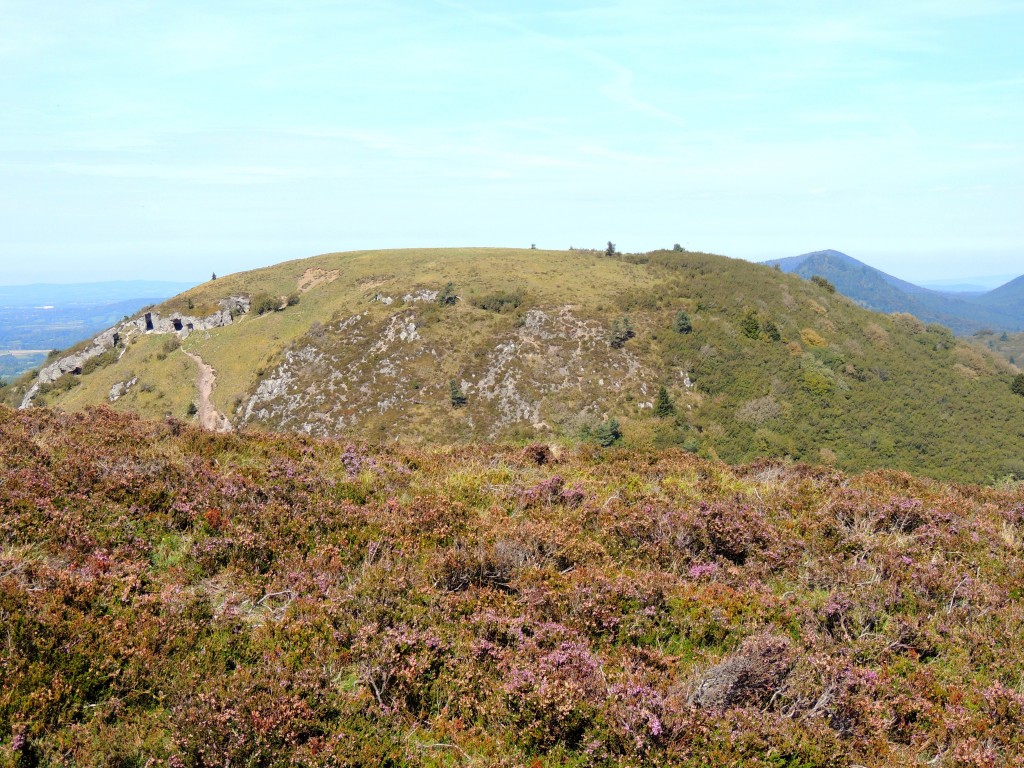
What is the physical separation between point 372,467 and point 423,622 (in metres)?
4.86

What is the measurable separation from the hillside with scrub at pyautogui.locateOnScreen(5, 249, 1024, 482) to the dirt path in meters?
0.45

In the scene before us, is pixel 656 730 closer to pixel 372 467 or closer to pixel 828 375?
pixel 372 467

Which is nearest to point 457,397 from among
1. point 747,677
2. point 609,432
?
point 609,432

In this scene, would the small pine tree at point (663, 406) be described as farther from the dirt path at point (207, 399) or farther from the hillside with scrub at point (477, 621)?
the hillside with scrub at point (477, 621)

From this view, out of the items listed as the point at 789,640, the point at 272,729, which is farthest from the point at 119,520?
the point at 789,640

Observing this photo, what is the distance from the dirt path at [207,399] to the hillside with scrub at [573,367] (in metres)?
0.45

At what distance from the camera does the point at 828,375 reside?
2980 inches

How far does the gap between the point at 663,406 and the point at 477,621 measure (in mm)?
64884

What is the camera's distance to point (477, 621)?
5.61 metres

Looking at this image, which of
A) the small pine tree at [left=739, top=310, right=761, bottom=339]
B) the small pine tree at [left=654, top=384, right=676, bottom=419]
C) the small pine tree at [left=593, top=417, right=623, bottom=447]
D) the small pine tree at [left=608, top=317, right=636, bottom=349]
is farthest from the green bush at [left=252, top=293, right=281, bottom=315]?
the small pine tree at [left=739, top=310, right=761, bottom=339]

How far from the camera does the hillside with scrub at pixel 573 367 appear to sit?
66312 millimetres

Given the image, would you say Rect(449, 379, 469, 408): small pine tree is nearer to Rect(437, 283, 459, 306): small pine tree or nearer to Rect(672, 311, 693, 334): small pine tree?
Rect(437, 283, 459, 306): small pine tree

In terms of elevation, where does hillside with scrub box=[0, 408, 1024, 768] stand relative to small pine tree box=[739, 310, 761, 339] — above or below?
below

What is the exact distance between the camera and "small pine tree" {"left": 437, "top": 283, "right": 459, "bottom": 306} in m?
85.6
